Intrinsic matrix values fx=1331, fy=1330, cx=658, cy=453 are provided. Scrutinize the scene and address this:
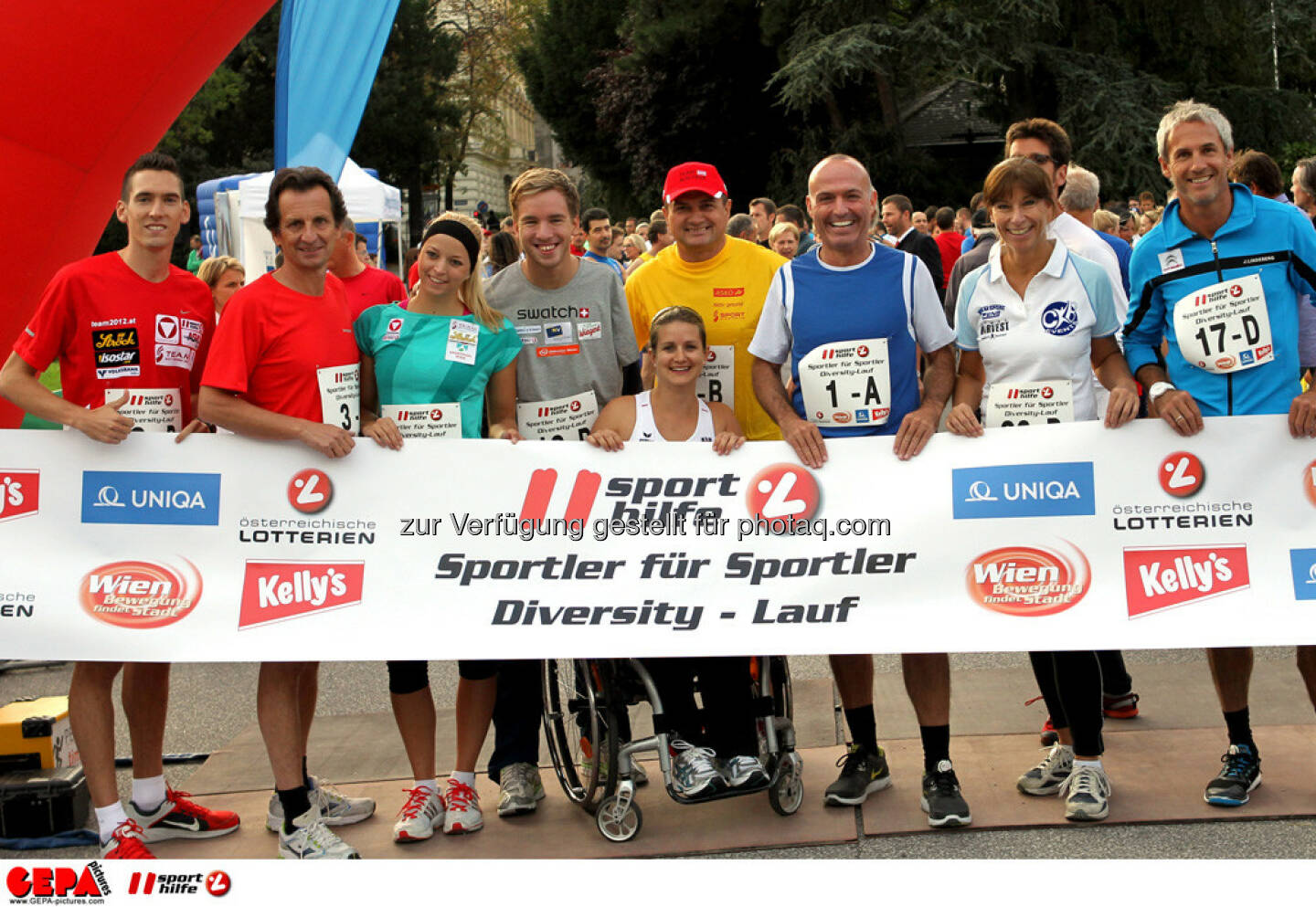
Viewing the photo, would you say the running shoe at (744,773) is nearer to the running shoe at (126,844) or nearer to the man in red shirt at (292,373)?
the man in red shirt at (292,373)

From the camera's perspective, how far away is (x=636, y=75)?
122 ft

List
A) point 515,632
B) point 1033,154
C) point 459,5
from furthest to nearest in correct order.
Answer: point 459,5 → point 1033,154 → point 515,632

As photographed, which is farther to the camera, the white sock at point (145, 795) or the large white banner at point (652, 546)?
the white sock at point (145, 795)

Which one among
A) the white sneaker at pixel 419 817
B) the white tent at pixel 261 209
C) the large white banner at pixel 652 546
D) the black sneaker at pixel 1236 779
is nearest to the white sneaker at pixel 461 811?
the white sneaker at pixel 419 817

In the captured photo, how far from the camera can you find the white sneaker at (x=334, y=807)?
15.5ft

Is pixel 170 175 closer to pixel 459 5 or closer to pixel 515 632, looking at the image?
pixel 515 632

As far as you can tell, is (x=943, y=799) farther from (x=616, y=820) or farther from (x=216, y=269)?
(x=216, y=269)

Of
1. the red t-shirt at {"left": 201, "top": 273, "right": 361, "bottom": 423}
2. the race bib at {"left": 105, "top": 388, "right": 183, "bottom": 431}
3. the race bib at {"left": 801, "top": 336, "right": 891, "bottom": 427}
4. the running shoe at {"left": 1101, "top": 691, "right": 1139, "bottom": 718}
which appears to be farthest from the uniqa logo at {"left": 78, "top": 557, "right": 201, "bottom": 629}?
the running shoe at {"left": 1101, "top": 691, "right": 1139, "bottom": 718}

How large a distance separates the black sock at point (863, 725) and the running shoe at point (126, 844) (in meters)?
2.41

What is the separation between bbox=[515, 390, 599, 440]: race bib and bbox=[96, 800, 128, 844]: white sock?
1828 mm

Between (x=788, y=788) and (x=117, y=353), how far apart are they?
2.70 metres

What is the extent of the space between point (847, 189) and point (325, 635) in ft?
7.41
